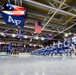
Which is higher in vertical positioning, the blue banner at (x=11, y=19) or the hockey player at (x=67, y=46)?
the blue banner at (x=11, y=19)

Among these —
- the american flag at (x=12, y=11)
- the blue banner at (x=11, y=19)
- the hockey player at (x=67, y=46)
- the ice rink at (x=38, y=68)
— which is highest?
the american flag at (x=12, y=11)

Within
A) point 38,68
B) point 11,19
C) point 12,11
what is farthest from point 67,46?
point 38,68

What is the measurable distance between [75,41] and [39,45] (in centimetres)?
2517

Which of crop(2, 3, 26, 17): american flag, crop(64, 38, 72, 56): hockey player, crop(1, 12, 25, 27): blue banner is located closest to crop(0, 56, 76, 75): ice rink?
crop(1, 12, 25, 27): blue banner

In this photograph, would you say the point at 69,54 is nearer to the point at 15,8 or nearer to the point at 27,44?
the point at 15,8

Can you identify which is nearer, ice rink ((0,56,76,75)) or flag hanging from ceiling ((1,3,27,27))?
ice rink ((0,56,76,75))

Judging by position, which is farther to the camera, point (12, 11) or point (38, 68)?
point (12, 11)

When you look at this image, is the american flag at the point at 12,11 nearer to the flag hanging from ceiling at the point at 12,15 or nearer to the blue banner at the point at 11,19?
the flag hanging from ceiling at the point at 12,15

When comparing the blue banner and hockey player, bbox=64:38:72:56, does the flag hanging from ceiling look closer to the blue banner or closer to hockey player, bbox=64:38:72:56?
the blue banner

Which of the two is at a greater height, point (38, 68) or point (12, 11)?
point (12, 11)

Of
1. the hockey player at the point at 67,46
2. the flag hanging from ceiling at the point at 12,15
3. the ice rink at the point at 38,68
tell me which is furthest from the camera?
the hockey player at the point at 67,46

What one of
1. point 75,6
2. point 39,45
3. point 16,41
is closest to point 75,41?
point 75,6

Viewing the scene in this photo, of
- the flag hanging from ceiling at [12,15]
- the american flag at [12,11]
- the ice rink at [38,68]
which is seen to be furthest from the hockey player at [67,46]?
the ice rink at [38,68]

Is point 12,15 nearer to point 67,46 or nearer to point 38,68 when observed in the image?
point 67,46
